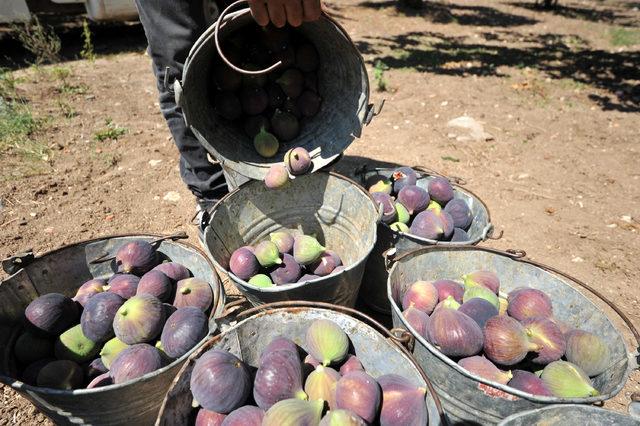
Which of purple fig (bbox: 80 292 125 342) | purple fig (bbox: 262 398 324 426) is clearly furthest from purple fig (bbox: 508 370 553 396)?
purple fig (bbox: 80 292 125 342)

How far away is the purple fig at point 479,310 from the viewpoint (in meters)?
1.99

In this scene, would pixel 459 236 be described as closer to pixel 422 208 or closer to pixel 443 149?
pixel 422 208

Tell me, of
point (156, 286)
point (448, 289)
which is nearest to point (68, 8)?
point (156, 286)

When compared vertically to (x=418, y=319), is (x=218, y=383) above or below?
above

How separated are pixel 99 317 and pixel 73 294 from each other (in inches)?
23.0

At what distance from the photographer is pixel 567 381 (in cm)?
173

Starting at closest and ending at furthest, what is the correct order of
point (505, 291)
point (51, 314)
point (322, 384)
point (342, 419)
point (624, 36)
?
point (342, 419)
point (322, 384)
point (51, 314)
point (505, 291)
point (624, 36)

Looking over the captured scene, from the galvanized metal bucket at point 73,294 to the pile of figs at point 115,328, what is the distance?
0.24 feet

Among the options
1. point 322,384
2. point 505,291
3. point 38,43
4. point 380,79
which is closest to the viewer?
point 322,384

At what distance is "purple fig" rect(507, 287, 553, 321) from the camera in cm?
206

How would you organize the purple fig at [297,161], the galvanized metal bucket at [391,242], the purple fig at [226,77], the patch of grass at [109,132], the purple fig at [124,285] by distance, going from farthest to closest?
the patch of grass at [109,132] → the purple fig at [226,77] → the purple fig at [297,161] → the galvanized metal bucket at [391,242] → the purple fig at [124,285]

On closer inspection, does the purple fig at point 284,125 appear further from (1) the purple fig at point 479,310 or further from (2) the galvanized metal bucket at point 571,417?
(2) the galvanized metal bucket at point 571,417

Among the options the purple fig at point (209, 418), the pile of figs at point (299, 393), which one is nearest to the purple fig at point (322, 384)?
the pile of figs at point (299, 393)

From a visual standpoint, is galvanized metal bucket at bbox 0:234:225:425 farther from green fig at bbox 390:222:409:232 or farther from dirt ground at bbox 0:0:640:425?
green fig at bbox 390:222:409:232
